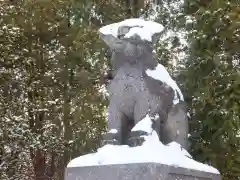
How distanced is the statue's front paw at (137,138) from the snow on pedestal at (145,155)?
22mm

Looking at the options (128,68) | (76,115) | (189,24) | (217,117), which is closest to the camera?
(128,68)

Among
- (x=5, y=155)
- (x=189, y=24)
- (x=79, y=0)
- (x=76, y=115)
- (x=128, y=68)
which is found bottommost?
(x=5, y=155)

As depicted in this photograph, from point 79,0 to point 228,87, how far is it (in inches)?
71.6

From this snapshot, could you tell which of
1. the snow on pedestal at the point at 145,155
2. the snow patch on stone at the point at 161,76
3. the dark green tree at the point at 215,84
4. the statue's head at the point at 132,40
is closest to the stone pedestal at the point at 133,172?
the snow on pedestal at the point at 145,155

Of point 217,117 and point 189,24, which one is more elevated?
point 189,24

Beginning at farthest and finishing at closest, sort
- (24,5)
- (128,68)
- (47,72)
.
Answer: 1. (47,72)
2. (24,5)
3. (128,68)

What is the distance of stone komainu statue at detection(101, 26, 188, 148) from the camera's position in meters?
2.77

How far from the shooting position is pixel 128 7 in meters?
6.16

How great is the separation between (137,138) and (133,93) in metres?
0.30

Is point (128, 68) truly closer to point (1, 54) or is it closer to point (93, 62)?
point (93, 62)

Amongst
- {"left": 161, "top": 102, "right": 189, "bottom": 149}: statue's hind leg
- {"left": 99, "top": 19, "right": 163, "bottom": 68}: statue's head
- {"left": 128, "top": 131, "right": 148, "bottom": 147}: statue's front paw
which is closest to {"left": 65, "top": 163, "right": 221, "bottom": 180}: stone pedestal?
{"left": 128, "top": 131, "right": 148, "bottom": 147}: statue's front paw

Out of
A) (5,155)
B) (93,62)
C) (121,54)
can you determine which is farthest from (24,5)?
(121,54)

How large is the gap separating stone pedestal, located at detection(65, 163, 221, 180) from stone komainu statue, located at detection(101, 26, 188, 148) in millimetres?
271

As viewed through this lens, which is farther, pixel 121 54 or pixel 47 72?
pixel 47 72
